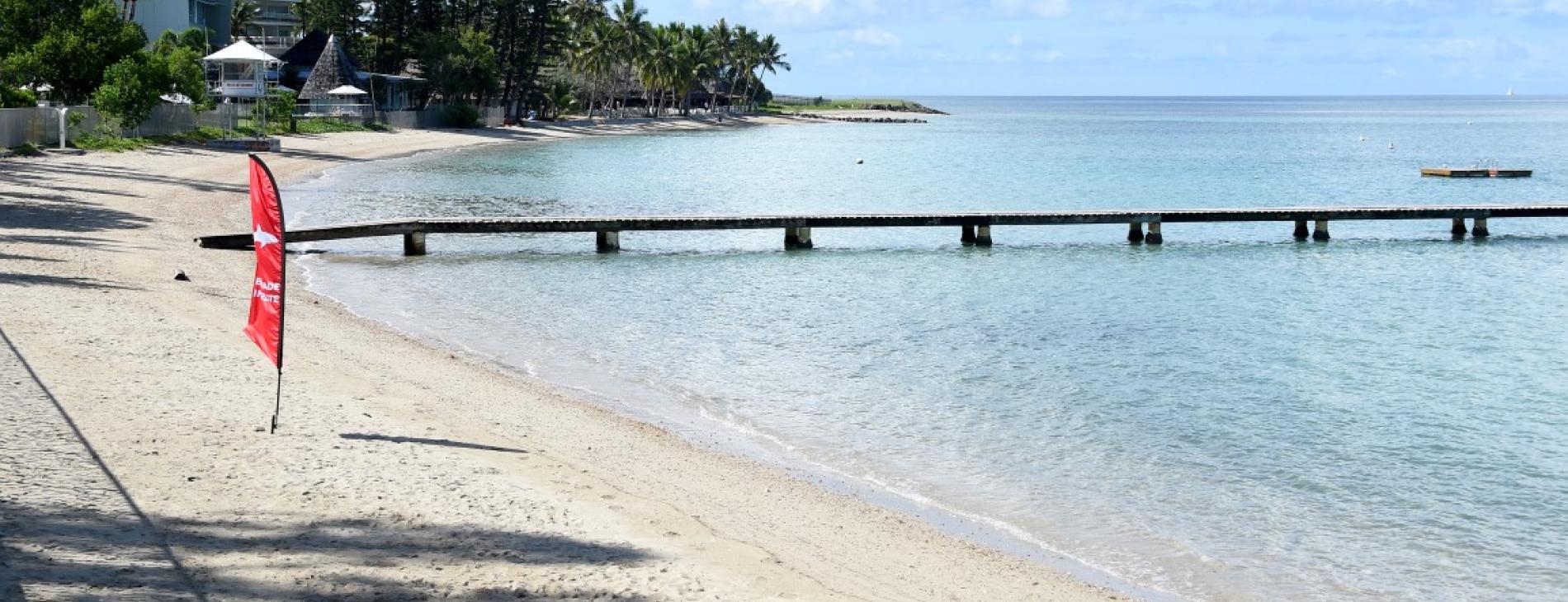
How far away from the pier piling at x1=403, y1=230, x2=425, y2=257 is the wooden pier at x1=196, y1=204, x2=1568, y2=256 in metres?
0.02

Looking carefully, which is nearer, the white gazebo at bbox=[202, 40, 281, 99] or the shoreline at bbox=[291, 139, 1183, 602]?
the shoreline at bbox=[291, 139, 1183, 602]

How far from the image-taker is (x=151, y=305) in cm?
1747

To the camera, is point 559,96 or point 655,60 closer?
point 559,96

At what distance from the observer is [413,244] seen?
1206 inches

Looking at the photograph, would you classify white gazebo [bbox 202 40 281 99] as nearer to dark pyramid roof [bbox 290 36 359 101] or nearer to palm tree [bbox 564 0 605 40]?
dark pyramid roof [bbox 290 36 359 101]

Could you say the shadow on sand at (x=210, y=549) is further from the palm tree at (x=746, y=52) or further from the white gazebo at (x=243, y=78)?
the palm tree at (x=746, y=52)

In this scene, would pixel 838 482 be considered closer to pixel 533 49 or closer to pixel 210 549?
pixel 210 549

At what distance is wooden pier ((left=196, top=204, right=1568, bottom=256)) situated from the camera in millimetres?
30266

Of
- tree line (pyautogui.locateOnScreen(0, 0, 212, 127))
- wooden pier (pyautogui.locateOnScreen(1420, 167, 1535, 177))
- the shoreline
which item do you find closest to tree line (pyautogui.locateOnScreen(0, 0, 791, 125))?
tree line (pyautogui.locateOnScreen(0, 0, 212, 127))

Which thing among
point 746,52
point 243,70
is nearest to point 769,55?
point 746,52

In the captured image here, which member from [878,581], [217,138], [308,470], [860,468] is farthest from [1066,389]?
[217,138]

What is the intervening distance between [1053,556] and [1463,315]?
747 inches

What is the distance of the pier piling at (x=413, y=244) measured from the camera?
30.5m

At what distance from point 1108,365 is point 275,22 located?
119 metres
